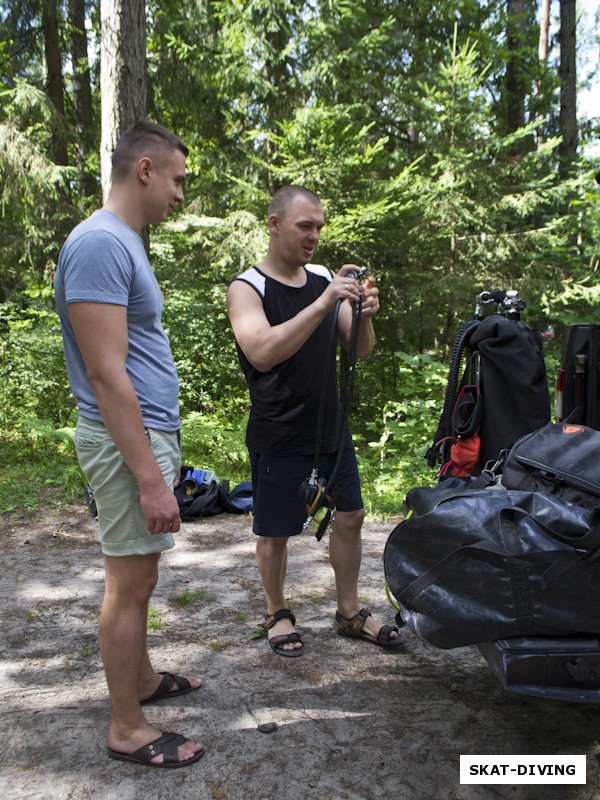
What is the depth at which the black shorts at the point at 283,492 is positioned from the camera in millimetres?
3078

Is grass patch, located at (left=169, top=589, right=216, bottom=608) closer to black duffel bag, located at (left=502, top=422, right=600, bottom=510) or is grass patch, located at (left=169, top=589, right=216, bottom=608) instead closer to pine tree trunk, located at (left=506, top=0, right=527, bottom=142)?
black duffel bag, located at (left=502, top=422, right=600, bottom=510)

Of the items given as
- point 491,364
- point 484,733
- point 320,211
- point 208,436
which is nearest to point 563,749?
point 484,733

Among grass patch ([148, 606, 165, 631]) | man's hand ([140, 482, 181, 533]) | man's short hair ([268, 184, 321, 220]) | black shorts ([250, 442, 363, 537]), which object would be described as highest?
man's short hair ([268, 184, 321, 220])

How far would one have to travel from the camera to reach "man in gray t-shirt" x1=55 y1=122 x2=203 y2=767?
202cm

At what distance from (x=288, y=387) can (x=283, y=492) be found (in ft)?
1.61

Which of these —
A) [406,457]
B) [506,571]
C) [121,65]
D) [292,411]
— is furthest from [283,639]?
[121,65]

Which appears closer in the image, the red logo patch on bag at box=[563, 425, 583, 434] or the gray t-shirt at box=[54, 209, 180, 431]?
the gray t-shirt at box=[54, 209, 180, 431]

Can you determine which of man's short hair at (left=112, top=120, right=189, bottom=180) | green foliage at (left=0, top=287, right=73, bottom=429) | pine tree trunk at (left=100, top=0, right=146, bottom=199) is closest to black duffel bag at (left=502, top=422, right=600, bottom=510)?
man's short hair at (left=112, top=120, right=189, bottom=180)

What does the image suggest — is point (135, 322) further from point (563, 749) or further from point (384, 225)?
point (384, 225)

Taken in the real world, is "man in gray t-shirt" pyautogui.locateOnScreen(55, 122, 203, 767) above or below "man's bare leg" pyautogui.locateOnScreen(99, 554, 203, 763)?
above

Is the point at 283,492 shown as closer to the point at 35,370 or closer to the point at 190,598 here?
the point at 190,598

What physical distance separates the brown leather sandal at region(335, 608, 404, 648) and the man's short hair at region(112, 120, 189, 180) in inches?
90.3

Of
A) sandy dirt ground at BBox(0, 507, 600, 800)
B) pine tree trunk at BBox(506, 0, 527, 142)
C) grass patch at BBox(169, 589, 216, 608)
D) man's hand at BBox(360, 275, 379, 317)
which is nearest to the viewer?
sandy dirt ground at BBox(0, 507, 600, 800)

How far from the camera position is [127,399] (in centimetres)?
203
